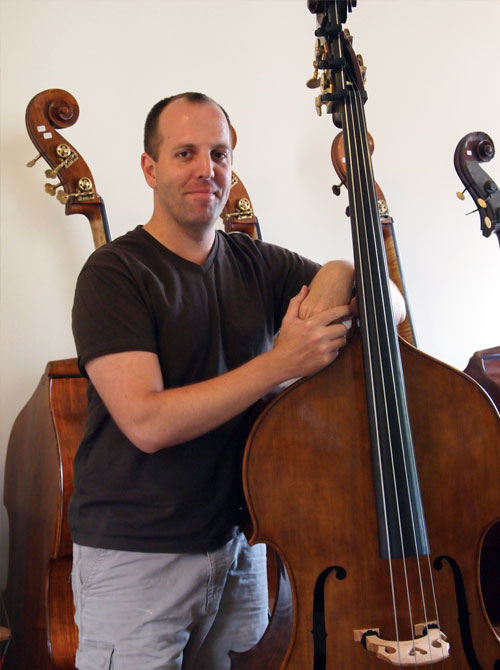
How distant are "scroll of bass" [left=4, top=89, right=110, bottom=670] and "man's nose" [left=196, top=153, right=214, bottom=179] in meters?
0.60

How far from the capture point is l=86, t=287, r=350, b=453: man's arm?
42.3 inches

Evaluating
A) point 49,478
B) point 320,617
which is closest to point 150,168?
point 49,478

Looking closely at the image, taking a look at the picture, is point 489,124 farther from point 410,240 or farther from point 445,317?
point 445,317

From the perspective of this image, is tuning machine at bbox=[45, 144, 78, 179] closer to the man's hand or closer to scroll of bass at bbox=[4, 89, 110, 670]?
scroll of bass at bbox=[4, 89, 110, 670]

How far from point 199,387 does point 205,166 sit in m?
0.46

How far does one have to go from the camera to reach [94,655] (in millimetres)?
1153

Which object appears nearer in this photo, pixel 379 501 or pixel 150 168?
pixel 379 501

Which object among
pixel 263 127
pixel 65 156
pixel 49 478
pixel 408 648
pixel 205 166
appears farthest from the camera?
pixel 263 127

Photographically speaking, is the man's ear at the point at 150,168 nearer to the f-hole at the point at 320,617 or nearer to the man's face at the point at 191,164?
the man's face at the point at 191,164

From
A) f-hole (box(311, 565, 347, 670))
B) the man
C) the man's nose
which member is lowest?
f-hole (box(311, 565, 347, 670))

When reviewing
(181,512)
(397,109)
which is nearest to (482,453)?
(181,512)

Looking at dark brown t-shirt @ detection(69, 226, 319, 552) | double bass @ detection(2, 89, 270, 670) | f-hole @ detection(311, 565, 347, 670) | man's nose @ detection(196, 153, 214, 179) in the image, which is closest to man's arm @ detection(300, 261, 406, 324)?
dark brown t-shirt @ detection(69, 226, 319, 552)

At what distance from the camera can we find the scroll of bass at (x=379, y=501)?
103cm

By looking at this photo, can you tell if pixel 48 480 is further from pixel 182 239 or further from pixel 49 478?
pixel 182 239
